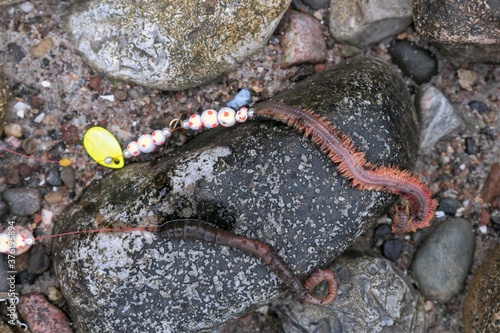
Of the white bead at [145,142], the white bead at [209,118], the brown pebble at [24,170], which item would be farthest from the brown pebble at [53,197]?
the white bead at [209,118]

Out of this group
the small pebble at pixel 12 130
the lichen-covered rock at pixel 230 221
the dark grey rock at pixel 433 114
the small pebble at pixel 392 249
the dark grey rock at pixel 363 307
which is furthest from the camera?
the small pebble at pixel 392 249

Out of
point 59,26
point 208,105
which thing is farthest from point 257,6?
point 59,26

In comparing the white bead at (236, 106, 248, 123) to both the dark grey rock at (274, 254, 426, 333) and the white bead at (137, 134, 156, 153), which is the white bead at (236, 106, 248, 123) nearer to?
the white bead at (137, 134, 156, 153)

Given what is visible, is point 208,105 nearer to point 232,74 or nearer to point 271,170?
point 232,74

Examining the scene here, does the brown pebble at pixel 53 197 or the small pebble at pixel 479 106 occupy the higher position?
the small pebble at pixel 479 106

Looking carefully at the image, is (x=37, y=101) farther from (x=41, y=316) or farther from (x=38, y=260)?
(x=41, y=316)

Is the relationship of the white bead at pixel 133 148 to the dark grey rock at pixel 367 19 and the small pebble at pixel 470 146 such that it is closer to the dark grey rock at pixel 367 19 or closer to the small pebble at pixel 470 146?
the dark grey rock at pixel 367 19
